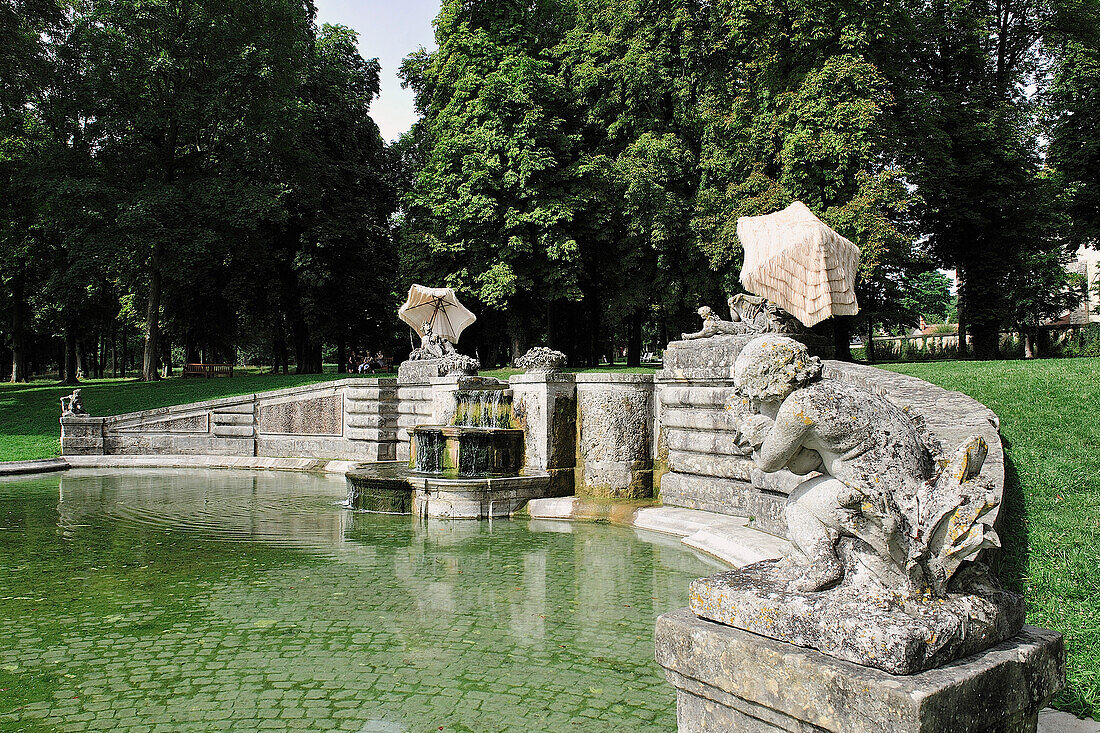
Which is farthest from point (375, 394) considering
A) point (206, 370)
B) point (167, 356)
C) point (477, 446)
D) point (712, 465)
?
point (167, 356)

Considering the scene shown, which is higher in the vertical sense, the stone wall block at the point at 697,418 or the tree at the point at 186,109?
the tree at the point at 186,109

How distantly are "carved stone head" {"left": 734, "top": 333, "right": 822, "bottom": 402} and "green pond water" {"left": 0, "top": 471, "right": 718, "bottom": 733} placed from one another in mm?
1915

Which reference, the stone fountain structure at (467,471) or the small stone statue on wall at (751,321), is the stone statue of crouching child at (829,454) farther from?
the stone fountain structure at (467,471)

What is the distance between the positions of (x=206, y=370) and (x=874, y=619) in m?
31.6

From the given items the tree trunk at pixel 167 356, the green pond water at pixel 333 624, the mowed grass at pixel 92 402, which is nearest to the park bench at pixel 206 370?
the mowed grass at pixel 92 402

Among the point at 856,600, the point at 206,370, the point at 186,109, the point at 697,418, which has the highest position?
the point at 186,109

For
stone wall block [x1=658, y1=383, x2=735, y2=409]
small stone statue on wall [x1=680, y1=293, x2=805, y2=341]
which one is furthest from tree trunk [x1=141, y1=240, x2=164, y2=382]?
small stone statue on wall [x1=680, y1=293, x2=805, y2=341]

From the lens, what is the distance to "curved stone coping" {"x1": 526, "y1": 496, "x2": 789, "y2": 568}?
6.82 m

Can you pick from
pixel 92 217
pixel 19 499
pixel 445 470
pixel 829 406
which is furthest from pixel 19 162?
pixel 829 406

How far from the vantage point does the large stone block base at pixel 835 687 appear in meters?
2.27

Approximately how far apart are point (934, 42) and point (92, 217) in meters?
29.0

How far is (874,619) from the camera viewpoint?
8.06 feet

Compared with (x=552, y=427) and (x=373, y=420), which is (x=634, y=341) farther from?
(x=552, y=427)

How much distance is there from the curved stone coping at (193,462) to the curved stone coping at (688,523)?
7.75 m
